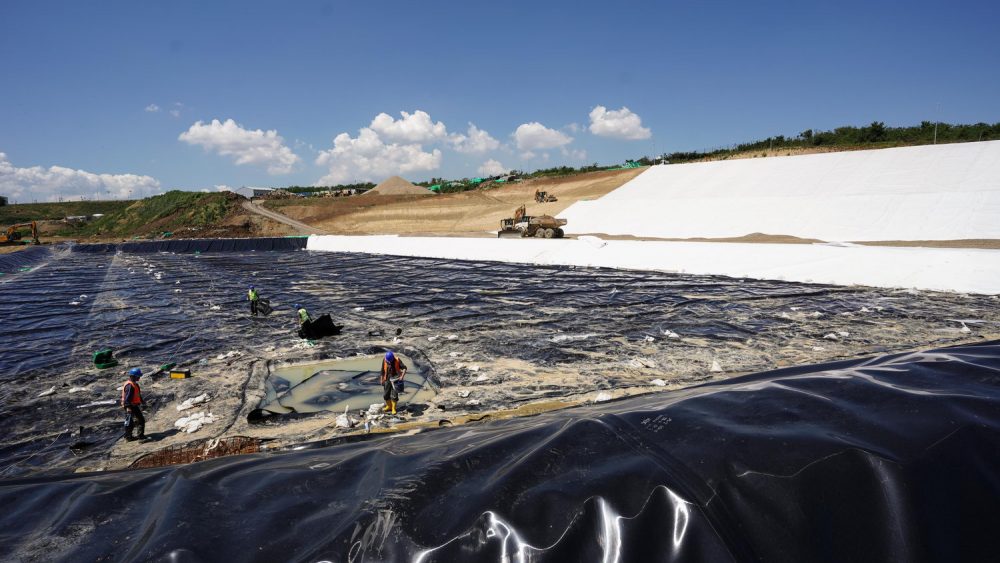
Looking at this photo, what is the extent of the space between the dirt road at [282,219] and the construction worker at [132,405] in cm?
4594

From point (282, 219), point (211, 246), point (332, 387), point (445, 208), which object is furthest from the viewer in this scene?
point (282, 219)

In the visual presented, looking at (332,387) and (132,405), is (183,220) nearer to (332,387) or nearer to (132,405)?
(332,387)

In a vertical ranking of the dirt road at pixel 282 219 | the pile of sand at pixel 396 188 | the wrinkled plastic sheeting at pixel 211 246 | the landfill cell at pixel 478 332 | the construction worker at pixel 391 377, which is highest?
the pile of sand at pixel 396 188

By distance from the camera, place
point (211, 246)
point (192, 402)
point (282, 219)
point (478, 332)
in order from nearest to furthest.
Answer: point (192, 402)
point (478, 332)
point (211, 246)
point (282, 219)

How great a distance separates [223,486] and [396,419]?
3.54 meters

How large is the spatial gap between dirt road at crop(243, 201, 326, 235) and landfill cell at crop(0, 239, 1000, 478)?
31.1m

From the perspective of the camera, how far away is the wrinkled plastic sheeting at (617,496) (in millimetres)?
2285

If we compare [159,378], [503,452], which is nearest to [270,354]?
[159,378]

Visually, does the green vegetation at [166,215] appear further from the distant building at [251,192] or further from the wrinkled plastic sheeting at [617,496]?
the wrinkled plastic sheeting at [617,496]

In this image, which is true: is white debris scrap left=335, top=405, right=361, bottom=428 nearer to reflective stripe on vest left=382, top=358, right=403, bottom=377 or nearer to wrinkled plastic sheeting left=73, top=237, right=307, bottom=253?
reflective stripe on vest left=382, top=358, right=403, bottom=377

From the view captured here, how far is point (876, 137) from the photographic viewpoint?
4847 centimetres

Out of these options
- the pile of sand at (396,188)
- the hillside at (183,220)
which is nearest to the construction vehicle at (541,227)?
the hillside at (183,220)

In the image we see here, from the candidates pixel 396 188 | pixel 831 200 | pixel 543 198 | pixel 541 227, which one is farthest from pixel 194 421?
pixel 396 188

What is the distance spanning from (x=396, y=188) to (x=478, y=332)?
65.6 m
